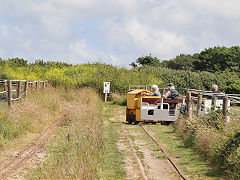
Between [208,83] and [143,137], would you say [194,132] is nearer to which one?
[143,137]

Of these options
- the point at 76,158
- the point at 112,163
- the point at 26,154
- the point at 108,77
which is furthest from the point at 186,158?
the point at 108,77

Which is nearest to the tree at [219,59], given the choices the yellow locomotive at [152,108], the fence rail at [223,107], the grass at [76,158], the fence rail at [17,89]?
the fence rail at [17,89]

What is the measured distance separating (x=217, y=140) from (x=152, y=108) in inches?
299

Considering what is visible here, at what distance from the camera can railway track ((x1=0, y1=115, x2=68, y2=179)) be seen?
8938 mm

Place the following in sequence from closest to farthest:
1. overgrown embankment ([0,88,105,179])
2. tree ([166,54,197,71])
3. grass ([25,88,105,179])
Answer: grass ([25,88,105,179]), overgrown embankment ([0,88,105,179]), tree ([166,54,197,71])

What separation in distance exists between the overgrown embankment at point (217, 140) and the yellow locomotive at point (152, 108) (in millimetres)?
3301

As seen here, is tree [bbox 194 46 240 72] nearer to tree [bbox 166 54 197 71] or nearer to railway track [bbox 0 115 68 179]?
tree [bbox 166 54 197 71]

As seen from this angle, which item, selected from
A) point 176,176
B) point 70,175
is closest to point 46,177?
point 70,175

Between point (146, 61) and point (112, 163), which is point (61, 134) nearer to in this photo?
point (112, 163)

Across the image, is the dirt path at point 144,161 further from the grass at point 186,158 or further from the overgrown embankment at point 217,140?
the overgrown embankment at point 217,140

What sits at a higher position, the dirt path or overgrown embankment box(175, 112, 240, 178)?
overgrown embankment box(175, 112, 240, 178)

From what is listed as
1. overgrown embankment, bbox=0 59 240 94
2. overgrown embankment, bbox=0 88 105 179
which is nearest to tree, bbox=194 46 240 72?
overgrown embankment, bbox=0 59 240 94

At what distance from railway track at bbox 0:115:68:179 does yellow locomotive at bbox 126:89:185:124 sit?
3930mm

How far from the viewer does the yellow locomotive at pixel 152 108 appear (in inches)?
670
